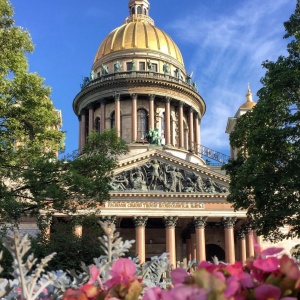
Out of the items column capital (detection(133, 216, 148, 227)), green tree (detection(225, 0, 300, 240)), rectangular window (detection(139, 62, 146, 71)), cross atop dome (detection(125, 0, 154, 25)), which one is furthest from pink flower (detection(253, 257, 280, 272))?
cross atop dome (detection(125, 0, 154, 25))

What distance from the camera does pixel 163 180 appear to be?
43219 millimetres

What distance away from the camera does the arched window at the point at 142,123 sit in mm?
57603

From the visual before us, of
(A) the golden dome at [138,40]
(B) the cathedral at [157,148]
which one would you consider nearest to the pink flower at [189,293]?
(B) the cathedral at [157,148]

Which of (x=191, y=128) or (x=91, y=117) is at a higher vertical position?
(x=91, y=117)

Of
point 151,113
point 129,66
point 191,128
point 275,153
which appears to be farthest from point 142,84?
point 275,153

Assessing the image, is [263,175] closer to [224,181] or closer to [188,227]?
[224,181]

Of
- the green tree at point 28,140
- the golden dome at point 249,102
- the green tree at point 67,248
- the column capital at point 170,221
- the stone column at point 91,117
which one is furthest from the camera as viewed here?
the stone column at point 91,117

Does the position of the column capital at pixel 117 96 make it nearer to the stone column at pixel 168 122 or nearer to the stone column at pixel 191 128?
the stone column at pixel 168 122

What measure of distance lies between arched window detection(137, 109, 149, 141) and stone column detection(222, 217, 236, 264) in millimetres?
17704

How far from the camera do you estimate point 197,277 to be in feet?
7.59

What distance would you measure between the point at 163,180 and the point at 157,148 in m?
3.52

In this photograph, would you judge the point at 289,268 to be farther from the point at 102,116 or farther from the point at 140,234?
the point at 102,116

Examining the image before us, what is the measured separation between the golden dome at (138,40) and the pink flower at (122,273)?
5935 cm

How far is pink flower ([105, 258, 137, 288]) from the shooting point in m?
2.77
